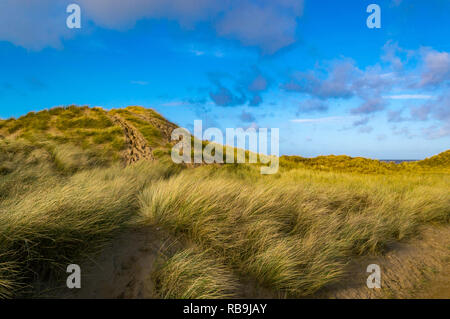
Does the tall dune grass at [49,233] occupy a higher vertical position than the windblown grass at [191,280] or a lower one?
higher

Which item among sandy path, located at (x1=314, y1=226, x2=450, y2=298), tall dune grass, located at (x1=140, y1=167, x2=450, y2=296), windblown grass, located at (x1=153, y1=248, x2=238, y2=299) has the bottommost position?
sandy path, located at (x1=314, y1=226, x2=450, y2=298)

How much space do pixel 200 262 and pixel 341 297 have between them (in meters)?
1.80

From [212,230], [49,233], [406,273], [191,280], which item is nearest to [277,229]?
[212,230]

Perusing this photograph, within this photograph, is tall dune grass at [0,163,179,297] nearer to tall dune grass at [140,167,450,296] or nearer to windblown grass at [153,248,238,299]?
tall dune grass at [140,167,450,296]

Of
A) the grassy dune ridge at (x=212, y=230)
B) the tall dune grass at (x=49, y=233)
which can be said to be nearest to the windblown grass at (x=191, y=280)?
the grassy dune ridge at (x=212, y=230)

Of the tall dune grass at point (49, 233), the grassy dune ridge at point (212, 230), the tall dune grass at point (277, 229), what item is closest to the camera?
the tall dune grass at point (49, 233)

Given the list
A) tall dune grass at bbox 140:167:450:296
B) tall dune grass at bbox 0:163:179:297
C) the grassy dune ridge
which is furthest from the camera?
tall dune grass at bbox 140:167:450:296

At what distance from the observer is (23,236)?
105 inches

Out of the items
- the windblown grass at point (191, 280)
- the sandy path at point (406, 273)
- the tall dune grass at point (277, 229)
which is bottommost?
the sandy path at point (406, 273)

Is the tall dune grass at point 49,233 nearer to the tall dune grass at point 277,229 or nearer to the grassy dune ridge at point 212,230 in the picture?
the grassy dune ridge at point 212,230

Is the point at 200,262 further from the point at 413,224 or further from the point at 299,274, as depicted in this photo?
the point at 413,224

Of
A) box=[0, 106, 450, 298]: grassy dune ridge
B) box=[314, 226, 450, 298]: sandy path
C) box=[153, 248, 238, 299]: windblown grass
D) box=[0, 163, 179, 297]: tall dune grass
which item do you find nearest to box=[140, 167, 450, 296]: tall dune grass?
box=[0, 106, 450, 298]: grassy dune ridge

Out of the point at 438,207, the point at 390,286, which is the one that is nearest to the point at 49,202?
the point at 390,286

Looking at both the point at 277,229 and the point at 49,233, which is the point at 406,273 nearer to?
the point at 277,229
